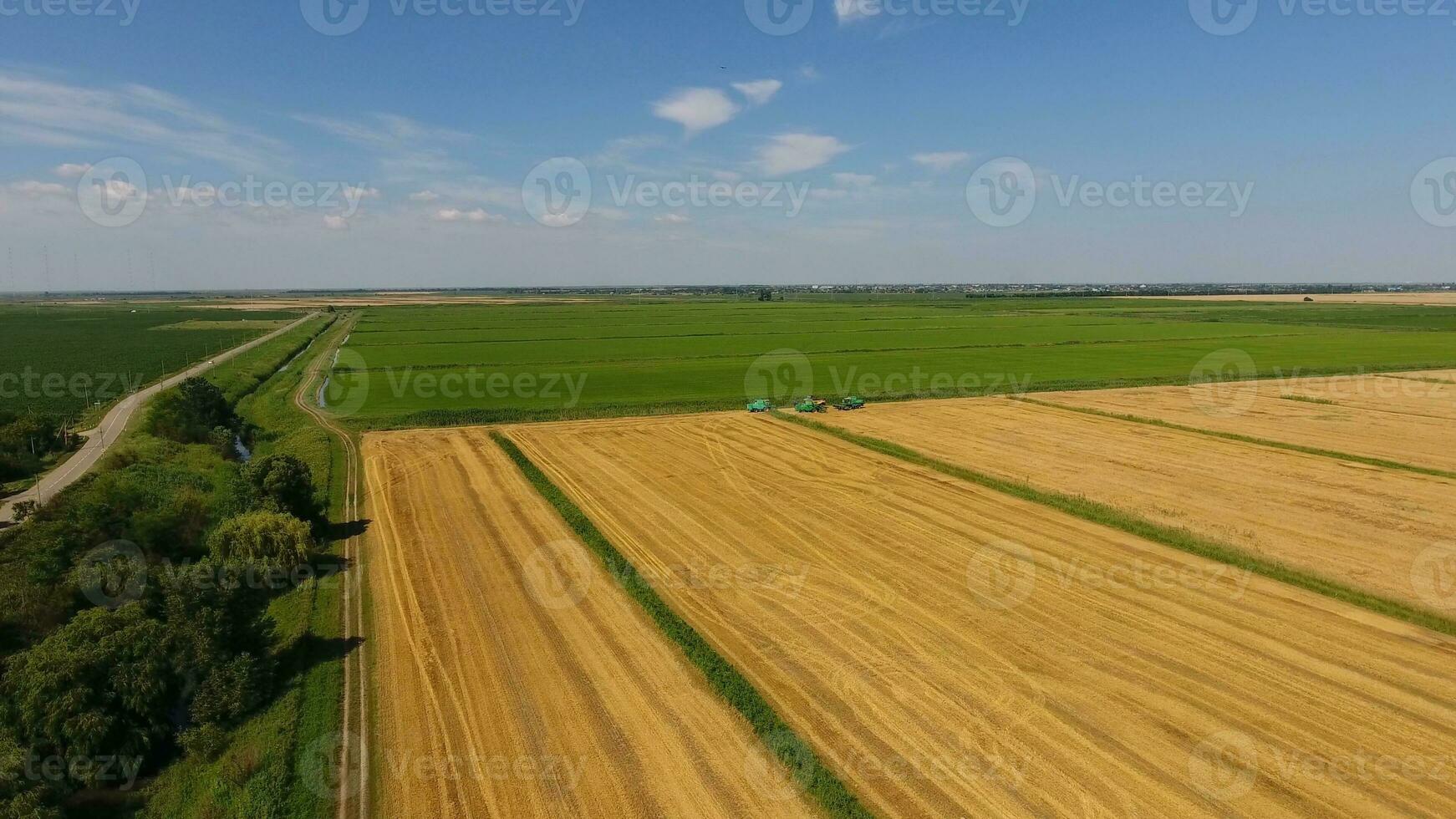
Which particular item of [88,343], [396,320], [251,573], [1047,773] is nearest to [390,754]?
[251,573]

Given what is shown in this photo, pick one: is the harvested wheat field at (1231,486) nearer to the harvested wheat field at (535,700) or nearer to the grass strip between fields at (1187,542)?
the grass strip between fields at (1187,542)

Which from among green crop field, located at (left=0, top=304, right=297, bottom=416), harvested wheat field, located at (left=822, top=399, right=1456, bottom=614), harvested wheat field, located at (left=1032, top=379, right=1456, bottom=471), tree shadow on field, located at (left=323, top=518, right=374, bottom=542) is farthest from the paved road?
harvested wheat field, located at (left=1032, top=379, right=1456, bottom=471)

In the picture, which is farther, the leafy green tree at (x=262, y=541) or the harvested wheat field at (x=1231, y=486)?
the harvested wheat field at (x=1231, y=486)

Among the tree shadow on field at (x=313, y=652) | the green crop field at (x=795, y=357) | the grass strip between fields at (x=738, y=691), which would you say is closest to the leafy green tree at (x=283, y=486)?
the tree shadow on field at (x=313, y=652)

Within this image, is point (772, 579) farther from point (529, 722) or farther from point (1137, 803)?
point (1137, 803)

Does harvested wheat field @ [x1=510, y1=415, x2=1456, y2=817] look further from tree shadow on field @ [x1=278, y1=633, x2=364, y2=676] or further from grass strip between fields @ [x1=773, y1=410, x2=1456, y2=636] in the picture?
tree shadow on field @ [x1=278, y1=633, x2=364, y2=676]

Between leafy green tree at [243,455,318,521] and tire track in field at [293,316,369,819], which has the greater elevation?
leafy green tree at [243,455,318,521]

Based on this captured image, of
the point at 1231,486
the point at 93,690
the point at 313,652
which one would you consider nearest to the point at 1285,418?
the point at 1231,486
